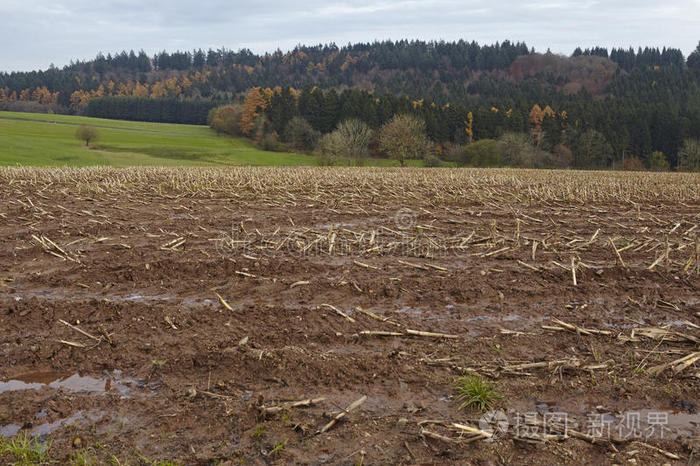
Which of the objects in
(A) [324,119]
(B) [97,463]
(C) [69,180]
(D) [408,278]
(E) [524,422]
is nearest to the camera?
(B) [97,463]

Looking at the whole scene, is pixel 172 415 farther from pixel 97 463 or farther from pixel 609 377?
pixel 609 377

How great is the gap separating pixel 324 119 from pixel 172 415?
3484 inches

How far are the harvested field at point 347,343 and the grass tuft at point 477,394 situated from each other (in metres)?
0.10

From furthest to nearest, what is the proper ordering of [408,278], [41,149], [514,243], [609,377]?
1. [41,149]
2. [514,243]
3. [408,278]
4. [609,377]

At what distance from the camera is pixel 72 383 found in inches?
217

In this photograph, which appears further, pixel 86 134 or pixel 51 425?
pixel 86 134

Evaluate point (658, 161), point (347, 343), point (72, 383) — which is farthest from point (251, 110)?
point (72, 383)

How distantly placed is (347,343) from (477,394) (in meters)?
1.89

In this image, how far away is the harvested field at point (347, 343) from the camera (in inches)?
174

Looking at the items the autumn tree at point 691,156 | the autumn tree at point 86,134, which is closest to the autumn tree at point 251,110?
the autumn tree at point 86,134

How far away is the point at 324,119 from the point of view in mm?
90500

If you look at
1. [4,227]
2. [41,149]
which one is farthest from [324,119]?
[4,227]

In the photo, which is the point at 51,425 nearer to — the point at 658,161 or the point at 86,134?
the point at 86,134

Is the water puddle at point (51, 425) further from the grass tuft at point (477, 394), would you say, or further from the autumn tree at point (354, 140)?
the autumn tree at point (354, 140)
